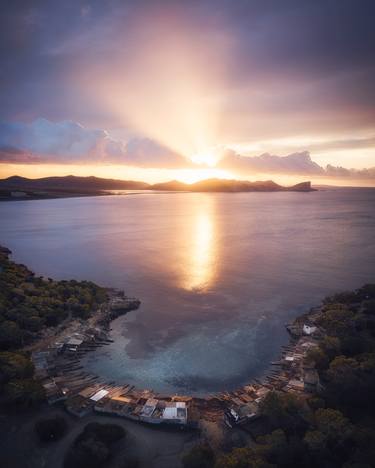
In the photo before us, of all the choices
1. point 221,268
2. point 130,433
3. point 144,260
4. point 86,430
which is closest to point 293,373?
point 130,433

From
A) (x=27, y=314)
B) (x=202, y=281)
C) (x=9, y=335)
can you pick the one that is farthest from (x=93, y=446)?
(x=202, y=281)

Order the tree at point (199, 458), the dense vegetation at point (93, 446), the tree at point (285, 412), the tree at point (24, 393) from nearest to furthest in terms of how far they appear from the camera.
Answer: the tree at point (199, 458) < the dense vegetation at point (93, 446) < the tree at point (285, 412) < the tree at point (24, 393)

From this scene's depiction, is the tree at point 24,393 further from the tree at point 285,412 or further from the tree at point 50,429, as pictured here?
the tree at point 285,412

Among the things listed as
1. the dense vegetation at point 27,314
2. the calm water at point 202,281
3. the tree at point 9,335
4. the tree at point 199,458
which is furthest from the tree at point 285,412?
the tree at point 9,335

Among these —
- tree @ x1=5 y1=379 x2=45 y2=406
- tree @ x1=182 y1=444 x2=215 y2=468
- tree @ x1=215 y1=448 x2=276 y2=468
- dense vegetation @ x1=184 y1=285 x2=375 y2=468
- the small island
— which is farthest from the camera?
tree @ x1=5 y1=379 x2=45 y2=406

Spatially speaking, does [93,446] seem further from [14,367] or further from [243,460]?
[14,367]

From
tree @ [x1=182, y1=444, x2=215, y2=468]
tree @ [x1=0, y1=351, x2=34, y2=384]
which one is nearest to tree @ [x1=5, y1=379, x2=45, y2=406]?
tree @ [x1=0, y1=351, x2=34, y2=384]

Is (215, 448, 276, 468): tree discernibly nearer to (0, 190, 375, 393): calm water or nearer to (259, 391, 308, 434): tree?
(259, 391, 308, 434): tree
